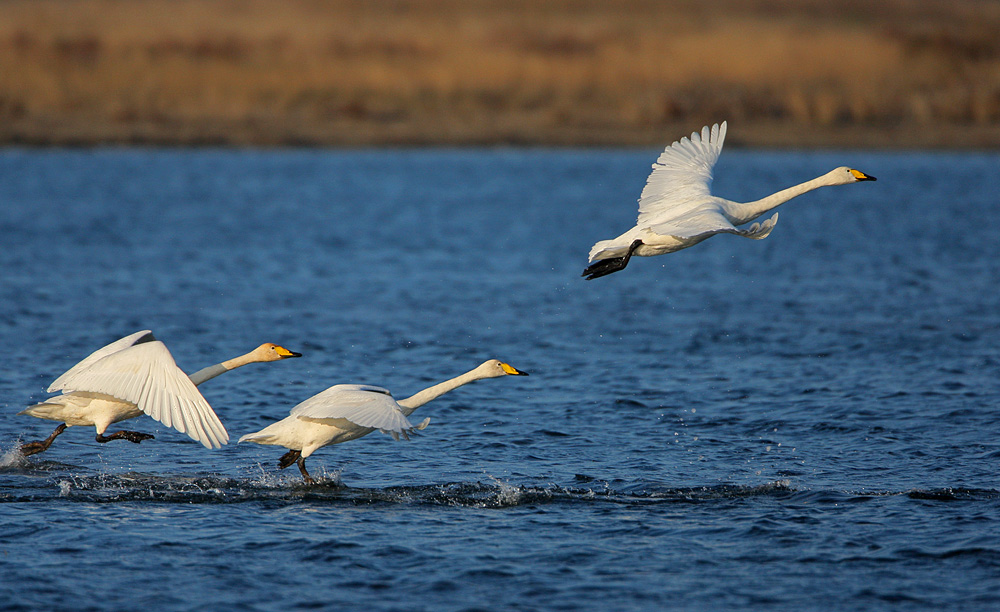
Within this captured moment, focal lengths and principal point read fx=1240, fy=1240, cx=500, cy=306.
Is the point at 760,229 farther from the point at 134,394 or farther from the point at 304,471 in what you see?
the point at 134,394

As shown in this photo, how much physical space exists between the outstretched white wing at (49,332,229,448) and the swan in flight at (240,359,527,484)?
0.47 metres

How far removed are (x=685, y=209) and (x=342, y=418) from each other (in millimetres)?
3161

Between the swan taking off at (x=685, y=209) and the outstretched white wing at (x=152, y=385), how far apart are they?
307cm

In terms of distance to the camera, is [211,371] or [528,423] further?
[528,423]

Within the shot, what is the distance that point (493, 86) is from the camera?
123 ft

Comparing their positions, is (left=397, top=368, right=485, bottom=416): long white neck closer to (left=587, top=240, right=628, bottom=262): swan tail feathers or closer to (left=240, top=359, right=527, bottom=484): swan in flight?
(left=240, top=359, right=527, bottom=484): swan in flight

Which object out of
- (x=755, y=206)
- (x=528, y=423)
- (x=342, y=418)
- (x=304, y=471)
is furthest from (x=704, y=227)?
(x=304, y=471)

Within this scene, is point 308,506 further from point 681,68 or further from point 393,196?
point 681,68

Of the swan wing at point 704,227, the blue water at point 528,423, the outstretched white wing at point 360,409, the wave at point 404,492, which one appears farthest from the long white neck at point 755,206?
the outstretched white wing at point 360,409

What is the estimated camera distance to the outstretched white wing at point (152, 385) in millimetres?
8523

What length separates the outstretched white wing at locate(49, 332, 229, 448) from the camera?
852 cm

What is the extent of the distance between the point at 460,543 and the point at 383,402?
1.20 m

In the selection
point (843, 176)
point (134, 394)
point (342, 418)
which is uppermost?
point (843, 176)

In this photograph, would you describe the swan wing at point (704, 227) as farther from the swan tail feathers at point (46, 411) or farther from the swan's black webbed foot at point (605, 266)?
the swan tail feathers at point (46, 411)
